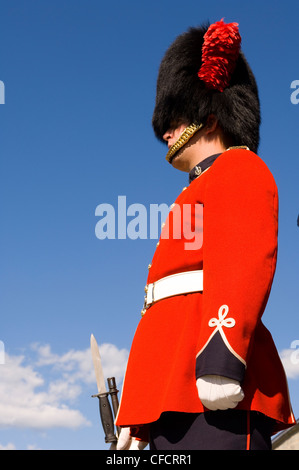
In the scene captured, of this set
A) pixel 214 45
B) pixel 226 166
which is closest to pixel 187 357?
pixel 226 166

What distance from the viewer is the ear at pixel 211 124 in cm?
374

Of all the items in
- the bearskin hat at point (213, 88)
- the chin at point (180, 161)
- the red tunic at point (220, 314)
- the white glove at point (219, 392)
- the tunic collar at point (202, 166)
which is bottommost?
the white glove at point (219, 392)

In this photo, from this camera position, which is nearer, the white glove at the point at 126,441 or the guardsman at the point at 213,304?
the guardsman at the point at 213,304

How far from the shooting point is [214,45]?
12.4ft

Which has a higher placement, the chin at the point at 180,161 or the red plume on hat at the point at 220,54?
the red plume on hat at the point at 220,54

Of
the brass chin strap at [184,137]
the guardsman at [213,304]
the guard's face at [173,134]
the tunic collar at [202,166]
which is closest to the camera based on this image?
the guardsman at [213,304]

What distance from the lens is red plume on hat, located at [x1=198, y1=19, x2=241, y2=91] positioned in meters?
3.75

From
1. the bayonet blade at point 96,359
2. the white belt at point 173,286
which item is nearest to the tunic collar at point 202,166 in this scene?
the white belt at point 173,286

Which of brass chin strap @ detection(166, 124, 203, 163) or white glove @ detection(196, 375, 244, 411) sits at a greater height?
brass chin strap @ detection(166, 124, 203, 163)

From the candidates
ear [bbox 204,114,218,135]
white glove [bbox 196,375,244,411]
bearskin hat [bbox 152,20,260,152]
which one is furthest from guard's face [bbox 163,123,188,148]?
white glove [bbox 196,375,244,411]

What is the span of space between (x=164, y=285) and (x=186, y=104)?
4.21ft

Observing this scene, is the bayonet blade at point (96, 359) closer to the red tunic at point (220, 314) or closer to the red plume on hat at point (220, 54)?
the red tunic at point (220, 314)

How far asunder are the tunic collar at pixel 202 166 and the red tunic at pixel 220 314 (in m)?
0.14

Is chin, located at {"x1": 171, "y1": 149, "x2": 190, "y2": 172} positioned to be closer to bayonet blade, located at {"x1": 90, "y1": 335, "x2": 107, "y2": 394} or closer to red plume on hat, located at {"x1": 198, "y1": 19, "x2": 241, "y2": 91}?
red plume on hat, located at {"x1": 198, "y1": 19, "x2": 241, "y2": 91}
